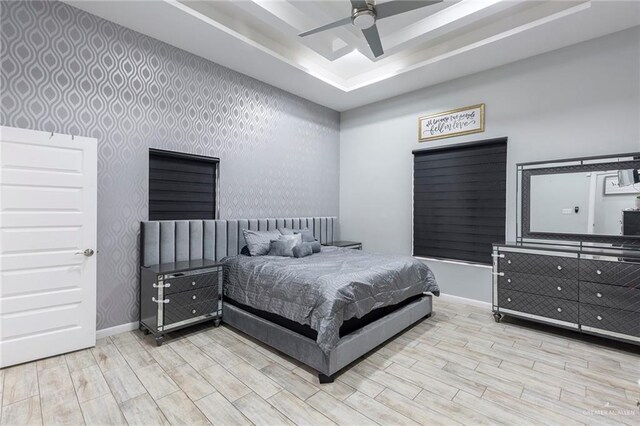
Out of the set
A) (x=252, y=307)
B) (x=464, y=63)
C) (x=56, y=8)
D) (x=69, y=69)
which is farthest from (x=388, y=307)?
(x=56, y=8)

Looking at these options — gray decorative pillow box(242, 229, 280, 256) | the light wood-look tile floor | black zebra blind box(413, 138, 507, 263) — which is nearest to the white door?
the light wood-look tile floor

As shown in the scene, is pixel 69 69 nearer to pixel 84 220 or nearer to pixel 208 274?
pixel 84 220

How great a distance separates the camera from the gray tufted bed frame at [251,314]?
99.0 inches

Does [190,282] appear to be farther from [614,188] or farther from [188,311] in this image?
[614,188]

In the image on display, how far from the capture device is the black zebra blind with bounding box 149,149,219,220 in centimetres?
368

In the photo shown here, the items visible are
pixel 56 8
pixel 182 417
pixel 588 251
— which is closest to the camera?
pixel 182 417

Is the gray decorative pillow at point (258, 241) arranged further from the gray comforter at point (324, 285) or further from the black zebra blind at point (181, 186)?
the black zebra blind at point (181, 186)

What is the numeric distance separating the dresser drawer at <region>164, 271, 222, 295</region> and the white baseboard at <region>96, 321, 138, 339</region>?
2.63 ft

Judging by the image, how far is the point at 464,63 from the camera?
4109 mm

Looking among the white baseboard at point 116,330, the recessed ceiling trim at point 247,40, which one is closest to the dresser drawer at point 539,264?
the recessed ceiling trim at point 247,40

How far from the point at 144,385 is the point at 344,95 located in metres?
4.83

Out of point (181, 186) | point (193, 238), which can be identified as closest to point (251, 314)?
point (193, 238)

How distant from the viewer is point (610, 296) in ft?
9.78

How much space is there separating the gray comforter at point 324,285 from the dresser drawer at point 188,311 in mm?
262
